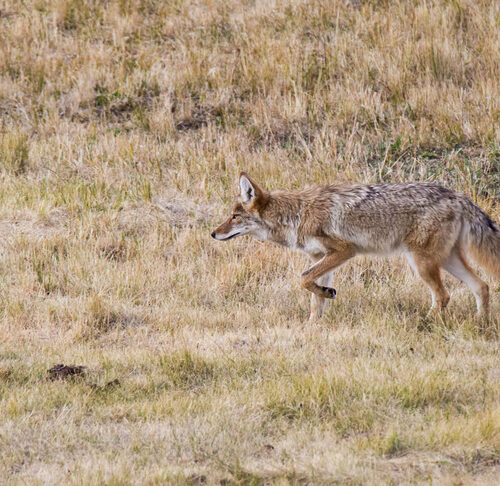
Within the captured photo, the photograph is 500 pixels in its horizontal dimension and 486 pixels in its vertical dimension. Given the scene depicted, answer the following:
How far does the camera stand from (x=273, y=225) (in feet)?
26.9

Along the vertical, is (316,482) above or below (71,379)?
above

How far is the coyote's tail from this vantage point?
305 inches

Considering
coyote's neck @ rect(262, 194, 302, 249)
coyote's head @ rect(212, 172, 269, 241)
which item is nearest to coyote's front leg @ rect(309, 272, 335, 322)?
coyote's neck @ rect(262, 194, 302, 249)

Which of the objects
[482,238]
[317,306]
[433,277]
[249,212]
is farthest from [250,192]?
[482,238]

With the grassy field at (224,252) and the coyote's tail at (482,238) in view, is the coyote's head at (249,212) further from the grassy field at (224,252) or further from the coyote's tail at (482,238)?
the coyote's tail at (482,238)

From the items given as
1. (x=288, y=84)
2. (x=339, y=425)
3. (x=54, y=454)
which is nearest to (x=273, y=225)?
(x=339, y=425)

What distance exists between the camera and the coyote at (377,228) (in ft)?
25.2

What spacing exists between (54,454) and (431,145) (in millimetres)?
7909

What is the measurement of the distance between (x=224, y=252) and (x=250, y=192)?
1.52 meters

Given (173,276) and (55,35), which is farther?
(55,35)

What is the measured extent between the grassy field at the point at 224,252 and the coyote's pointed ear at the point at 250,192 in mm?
1011

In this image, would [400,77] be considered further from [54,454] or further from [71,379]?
[54,454]

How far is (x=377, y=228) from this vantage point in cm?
784

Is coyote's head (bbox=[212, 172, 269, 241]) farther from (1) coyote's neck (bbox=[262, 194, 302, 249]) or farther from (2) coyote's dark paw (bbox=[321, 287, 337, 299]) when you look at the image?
(2) coyote's dark paw (bbox=[321, 287, 337, 299])
